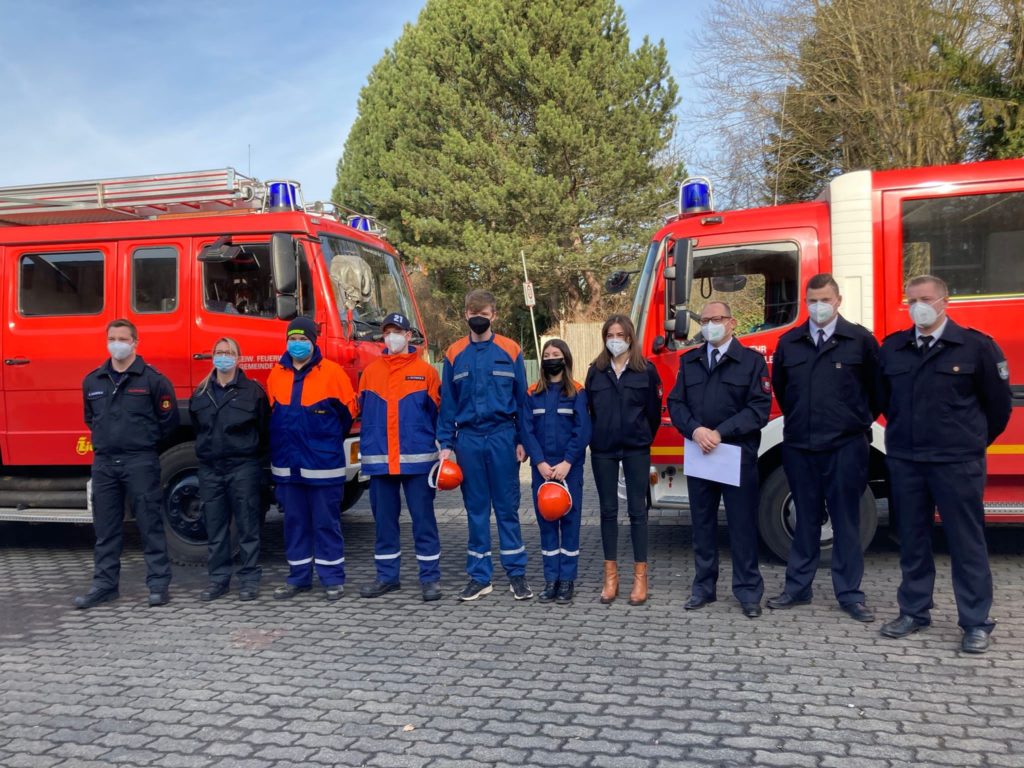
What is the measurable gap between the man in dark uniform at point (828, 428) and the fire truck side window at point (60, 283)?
512 centimetres

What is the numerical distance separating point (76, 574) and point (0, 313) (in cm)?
215

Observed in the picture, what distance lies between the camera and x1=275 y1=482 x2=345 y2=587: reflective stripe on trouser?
19.2 feet

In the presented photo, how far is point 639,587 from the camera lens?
5.54 m

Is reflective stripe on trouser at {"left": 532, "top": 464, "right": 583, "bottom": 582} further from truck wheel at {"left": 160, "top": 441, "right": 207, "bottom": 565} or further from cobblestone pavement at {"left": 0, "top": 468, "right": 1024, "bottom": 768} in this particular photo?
truck wheel at {"left": 160, "top": 441, "right": 207, "bottom": 565}

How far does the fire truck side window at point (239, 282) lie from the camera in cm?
653

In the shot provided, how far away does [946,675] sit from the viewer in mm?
4176

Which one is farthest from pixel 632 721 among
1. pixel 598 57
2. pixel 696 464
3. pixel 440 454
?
pixel 598 57

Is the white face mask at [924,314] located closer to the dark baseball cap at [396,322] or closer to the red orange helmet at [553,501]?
the red orange helmet at [553,501]

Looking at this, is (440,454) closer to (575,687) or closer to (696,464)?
(696,464)

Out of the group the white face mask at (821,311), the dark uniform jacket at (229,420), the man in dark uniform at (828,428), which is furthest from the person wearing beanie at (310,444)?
the white face mask at (821,311)

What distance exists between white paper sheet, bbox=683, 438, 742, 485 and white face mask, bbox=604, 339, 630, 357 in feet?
2.33

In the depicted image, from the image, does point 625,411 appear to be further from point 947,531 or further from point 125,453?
point 125,453

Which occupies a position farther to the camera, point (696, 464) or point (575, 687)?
point (696, 464)

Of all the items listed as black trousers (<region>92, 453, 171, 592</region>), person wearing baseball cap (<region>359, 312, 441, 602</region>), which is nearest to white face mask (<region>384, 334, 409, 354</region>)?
person wearing baseball cap (<region>359, 312, 441, 602</region>)
